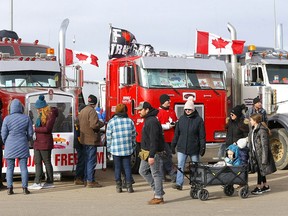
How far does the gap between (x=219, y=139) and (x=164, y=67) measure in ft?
7.09

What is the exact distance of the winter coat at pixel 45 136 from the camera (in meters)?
11.7

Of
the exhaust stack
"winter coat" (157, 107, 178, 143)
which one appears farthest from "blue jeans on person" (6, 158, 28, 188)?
the exhaust stack

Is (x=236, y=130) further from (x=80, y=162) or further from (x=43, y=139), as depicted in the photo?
(x=43, y=139)

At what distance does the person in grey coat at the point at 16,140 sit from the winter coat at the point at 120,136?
1.50 m

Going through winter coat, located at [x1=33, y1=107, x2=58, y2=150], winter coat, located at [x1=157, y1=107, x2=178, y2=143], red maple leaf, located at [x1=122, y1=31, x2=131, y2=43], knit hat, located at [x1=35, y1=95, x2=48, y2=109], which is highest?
red maple leaf, located at [x1=122, y1=31, x2=131, y2=43]

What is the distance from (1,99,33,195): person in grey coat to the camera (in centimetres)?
1100

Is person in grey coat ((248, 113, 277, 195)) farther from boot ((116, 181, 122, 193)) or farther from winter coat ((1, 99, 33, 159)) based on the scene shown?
winter coat ((1, 99, 33, 159))

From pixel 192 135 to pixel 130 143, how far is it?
1.18 meters

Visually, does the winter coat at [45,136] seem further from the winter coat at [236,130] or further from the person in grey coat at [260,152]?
the person in grey coat at [260,152]

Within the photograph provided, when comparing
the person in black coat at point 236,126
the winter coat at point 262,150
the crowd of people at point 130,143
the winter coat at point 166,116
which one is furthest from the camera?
the winter coat at point 166,116

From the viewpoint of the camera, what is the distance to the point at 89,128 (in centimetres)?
→ 1180

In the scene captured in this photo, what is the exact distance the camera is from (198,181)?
10.4 metres

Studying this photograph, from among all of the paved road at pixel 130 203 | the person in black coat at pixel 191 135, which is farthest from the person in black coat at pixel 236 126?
the person in black coat at pixel 191 135

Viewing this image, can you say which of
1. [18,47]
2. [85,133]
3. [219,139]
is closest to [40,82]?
[18,47]
